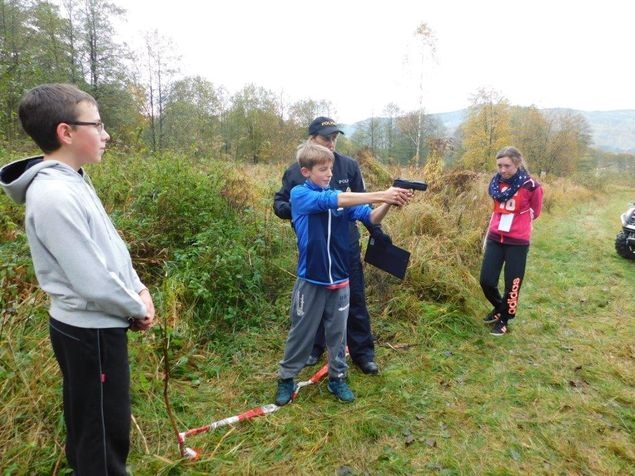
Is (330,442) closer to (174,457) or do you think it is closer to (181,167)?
(174,457)

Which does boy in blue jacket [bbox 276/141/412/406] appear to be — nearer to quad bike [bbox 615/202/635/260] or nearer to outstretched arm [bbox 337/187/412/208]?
outstretched arm [bbox 337/187/412/208]

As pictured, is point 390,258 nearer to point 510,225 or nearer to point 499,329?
point 510,225

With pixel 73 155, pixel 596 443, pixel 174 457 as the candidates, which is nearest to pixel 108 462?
pixel 174 457

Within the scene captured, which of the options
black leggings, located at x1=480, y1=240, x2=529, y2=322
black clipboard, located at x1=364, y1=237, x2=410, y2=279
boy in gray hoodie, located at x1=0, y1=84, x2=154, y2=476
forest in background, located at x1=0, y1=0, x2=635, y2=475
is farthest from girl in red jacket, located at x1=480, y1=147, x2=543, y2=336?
boy in gray hoodie, located at x1=0, y1=84, x2=154, y2=476

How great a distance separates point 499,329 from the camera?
413cm

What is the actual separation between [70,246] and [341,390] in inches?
87.1

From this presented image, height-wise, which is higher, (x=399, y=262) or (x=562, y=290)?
(x=399, y=262)

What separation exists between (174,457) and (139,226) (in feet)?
8.90

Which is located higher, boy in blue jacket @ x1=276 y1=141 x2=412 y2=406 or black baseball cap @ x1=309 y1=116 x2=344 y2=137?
black baseball cap @ x1=309 y1=116 x2=344 y2=137

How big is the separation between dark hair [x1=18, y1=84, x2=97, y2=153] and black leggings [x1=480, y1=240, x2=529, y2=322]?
157 inches

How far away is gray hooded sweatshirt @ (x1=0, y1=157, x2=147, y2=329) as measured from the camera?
1.39m

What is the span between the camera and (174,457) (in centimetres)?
229

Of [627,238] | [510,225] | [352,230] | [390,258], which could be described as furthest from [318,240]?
[627,238]

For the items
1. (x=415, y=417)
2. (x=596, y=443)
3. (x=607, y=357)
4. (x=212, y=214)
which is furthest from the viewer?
(x=212, y=214)
